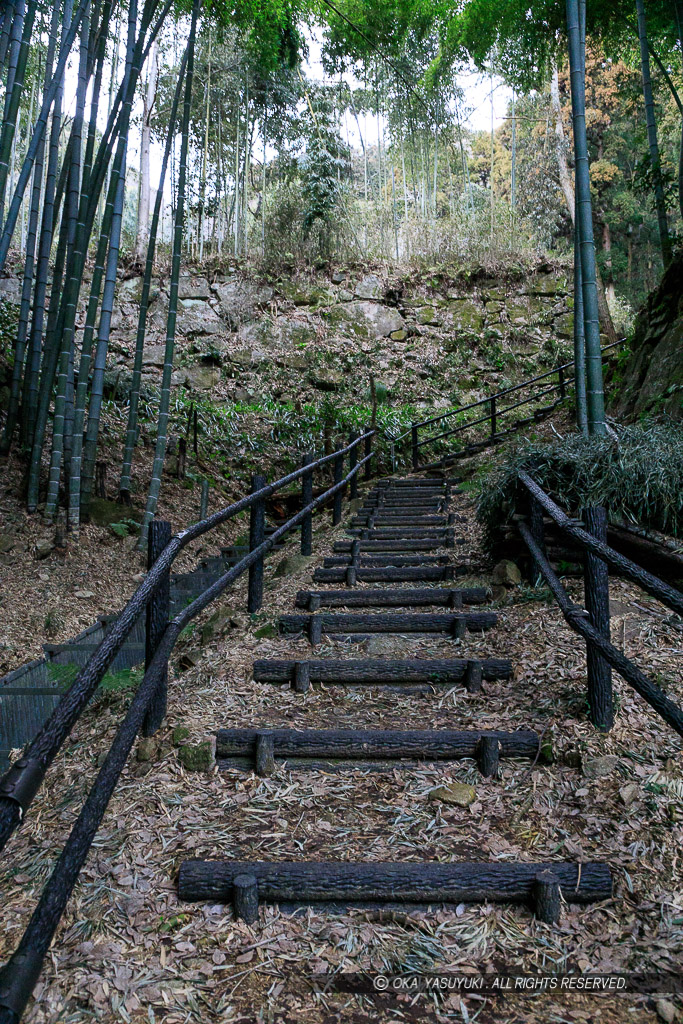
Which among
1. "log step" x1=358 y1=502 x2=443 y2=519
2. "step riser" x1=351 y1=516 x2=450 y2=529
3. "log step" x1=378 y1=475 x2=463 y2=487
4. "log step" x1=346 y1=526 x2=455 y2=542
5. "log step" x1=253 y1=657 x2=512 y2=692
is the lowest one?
"log step" x1=253 y1=657 x2=512 y2=692

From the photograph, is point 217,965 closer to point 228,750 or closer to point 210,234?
point 228,750

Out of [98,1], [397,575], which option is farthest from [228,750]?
[98,1]

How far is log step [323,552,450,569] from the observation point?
190 inches

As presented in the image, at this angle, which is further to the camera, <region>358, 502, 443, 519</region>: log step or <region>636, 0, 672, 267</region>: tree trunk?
<region>358, 502, 443, 519</region>: log step

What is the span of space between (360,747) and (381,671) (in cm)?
62

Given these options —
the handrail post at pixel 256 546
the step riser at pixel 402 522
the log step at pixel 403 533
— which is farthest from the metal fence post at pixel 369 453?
the handrail post at pixel 256 546

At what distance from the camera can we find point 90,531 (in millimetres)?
6012

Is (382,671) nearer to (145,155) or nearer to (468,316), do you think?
(468,316)

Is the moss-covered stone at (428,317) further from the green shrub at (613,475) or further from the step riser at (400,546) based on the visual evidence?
the green shrub at (613,475)

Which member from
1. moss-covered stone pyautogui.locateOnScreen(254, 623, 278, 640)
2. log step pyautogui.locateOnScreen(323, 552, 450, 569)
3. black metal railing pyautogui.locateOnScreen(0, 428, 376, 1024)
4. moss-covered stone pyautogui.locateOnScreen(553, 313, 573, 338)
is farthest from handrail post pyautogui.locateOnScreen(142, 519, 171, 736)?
moss-covered stone pyautogui.locateOnScreen(553, 313, 573, 338)

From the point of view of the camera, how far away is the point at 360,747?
2414 millimetres

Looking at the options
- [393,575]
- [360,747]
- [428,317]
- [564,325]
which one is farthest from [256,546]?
[564,325]

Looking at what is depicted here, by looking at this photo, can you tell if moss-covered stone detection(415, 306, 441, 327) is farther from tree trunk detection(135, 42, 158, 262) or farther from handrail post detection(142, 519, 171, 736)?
handrail post detection(142, 519, 171, 736)

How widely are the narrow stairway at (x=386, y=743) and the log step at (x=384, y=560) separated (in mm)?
196
